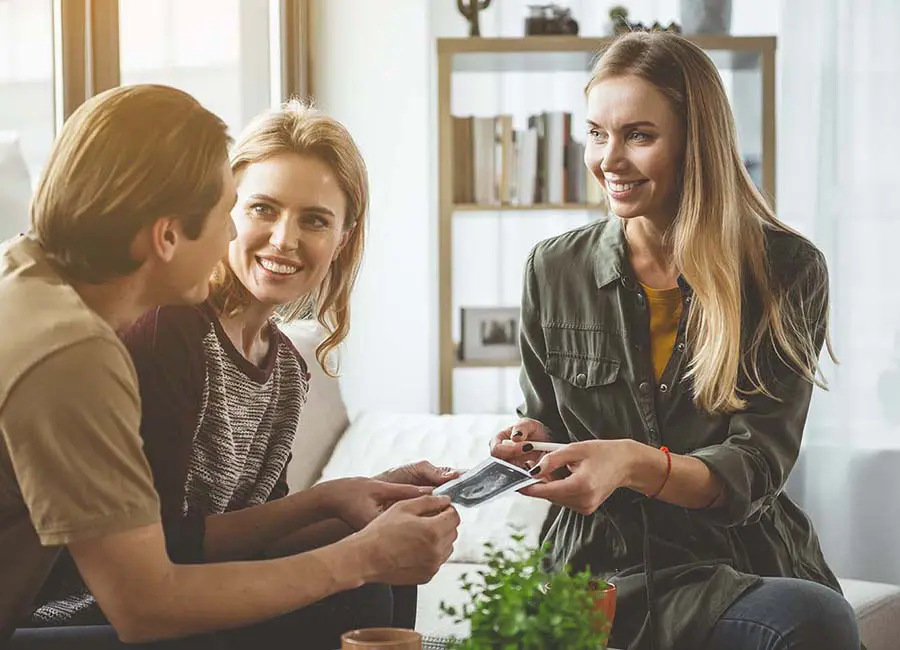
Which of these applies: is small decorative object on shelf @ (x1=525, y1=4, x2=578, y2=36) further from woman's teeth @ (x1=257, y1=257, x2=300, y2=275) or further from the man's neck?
the man's neck

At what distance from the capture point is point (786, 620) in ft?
6.22

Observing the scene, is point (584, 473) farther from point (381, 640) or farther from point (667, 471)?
point (381, 640)

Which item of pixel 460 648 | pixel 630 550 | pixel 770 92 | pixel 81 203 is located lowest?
pixel 630 550

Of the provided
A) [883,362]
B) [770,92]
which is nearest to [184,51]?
[770,92]

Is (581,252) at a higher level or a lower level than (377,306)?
higher

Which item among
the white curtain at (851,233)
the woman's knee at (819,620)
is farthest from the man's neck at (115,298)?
the white curtain at (851,233)

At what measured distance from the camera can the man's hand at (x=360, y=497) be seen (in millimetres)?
1939

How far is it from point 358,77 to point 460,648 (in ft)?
10.7

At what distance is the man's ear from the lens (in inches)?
56.3

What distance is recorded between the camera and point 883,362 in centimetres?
406

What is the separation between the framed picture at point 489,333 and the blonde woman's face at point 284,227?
2.02 m

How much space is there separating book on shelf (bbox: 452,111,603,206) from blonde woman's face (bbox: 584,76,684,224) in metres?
1.76

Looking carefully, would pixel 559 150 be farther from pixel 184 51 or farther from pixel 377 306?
pixel 184 51

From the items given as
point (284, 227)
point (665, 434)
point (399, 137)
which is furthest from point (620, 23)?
point (284, 227)
